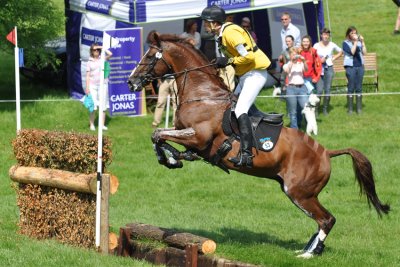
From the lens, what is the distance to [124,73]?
21703 millimetres

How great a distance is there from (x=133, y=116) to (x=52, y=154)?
10.4 meters

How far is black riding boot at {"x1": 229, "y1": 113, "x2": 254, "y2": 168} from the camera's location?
10.9 metres

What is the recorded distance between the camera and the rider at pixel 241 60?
10.9 meters

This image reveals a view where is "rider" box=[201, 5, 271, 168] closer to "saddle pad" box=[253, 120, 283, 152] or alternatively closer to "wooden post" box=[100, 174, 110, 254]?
"saddle pad" box=[253, 120, 283, 152]

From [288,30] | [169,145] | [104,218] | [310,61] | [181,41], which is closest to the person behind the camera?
[104,218]

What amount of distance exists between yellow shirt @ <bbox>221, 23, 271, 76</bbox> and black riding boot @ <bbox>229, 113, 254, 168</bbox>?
66 centimetres

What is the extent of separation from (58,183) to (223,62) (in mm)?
2531

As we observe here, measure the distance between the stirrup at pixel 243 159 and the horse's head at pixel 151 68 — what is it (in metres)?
1.45

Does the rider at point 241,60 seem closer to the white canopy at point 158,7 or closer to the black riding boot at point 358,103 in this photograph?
the white canopy at point 158,7

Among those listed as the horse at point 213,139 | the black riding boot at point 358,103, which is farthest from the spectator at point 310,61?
the horse at point 213,139

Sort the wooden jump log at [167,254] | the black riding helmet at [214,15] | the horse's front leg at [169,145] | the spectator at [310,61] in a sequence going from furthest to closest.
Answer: the spectator at [310,61]
the black riding helmet at [214,15]
the horse's front leg at [169,145]
the wooden jump log at [167,254]

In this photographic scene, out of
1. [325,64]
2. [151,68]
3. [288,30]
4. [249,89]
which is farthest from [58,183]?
[288,30]

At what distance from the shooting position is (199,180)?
1722cm

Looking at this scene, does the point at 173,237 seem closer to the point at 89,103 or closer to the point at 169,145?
the point at 169,145
